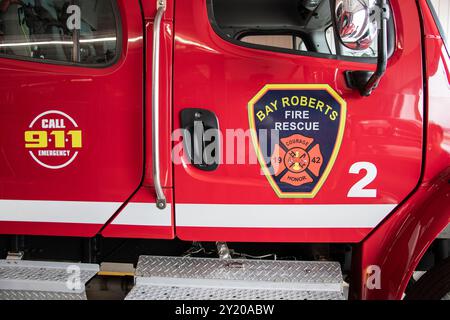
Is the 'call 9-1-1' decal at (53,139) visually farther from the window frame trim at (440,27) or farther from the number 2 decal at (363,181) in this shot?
the window frame trim at (440,27)

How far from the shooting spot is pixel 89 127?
166 cm

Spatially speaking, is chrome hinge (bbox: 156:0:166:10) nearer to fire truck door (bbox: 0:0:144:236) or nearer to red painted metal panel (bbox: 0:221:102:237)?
fire truck door (bbox: 0:0:144:236)

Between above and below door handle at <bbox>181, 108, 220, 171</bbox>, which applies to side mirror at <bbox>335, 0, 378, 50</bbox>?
above

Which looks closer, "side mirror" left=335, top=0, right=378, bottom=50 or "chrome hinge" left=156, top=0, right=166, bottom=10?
"side mirror" left=335, top=0, right=378, bottom=50

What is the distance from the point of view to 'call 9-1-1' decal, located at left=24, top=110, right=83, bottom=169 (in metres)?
1.66

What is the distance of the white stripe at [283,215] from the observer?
1658 mm

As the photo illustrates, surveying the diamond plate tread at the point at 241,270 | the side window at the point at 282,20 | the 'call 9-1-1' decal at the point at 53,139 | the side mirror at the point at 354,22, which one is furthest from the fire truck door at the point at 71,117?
the side window at the point at 282,20

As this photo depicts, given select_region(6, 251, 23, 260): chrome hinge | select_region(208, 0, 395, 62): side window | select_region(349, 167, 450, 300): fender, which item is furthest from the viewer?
select_region(208, 0, 395, 62): side window

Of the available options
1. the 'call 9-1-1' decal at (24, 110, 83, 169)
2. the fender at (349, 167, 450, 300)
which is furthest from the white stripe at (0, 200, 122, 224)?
the fender at (349, 167, 450, 300)

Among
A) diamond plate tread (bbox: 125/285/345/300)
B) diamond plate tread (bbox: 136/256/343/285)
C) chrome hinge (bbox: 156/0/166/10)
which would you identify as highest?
chrome hinge (bbox: 156/0/166/10)

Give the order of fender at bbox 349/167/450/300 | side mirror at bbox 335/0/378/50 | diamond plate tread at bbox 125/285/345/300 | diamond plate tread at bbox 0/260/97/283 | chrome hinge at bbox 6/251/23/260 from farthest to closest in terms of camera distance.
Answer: chrome hinge at bbox 6/251/23/260
diamond plate tread at bbox 0/260/97/283
diamond plate tread at bbox 125/285/345/300
fender at bbox 349/167/450/300
side mirror at bbox 335/0/378/50

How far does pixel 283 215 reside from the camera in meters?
1.67

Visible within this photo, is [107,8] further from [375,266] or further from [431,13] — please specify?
[375,266]

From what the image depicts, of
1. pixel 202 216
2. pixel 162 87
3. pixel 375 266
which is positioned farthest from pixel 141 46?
pixel 375 266
